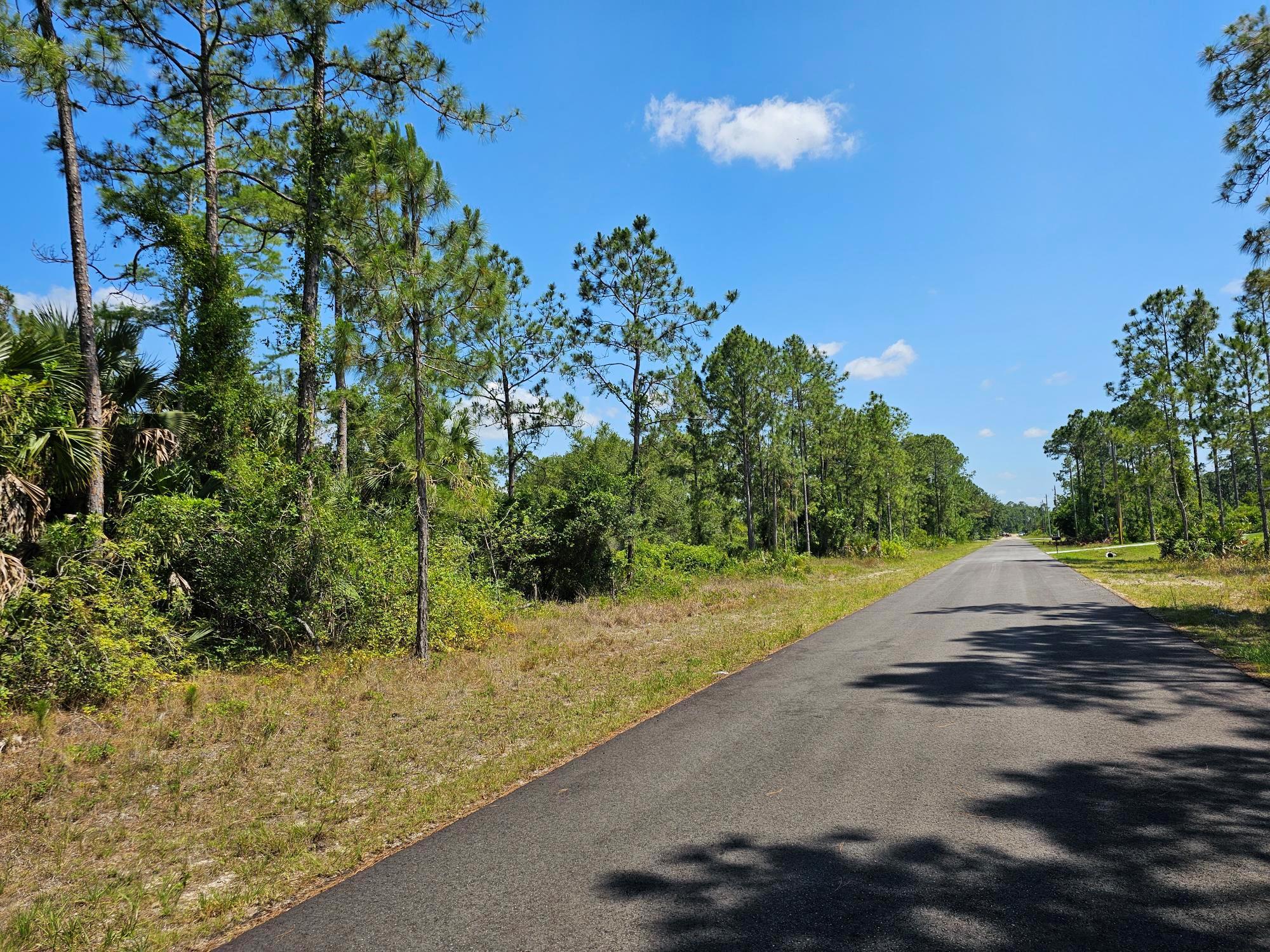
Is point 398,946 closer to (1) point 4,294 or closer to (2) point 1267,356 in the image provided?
(1) point 4,294

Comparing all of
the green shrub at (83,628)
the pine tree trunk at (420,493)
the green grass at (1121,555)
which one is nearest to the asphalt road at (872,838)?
the pine tree trunk at (420,493)

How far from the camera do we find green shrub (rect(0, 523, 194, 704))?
6.91 metres

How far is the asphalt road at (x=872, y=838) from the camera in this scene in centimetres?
296

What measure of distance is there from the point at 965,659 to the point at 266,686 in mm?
9798

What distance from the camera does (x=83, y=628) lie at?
23.7 ft

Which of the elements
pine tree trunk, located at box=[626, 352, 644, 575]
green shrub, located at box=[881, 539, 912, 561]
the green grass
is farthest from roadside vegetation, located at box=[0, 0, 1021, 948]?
green shrub, located at box=[881, 539, 912, 561]

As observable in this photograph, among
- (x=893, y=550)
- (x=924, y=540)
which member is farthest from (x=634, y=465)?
(x=924, y=540)

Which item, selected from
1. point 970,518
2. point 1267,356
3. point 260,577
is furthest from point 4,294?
point 970,518

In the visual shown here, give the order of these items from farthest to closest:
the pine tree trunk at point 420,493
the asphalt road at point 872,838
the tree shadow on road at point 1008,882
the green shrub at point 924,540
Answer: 1. the green shrub at point 924,540
2. the pine tree trunk at point 420,493
3. the asphalt road at point 872,838
4. the tree shadow on road at point 1008,882

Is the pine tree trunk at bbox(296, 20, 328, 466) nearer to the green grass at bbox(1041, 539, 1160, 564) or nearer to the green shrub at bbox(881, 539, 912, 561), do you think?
the green grass at bbox(1041, 539, 1160, 564)

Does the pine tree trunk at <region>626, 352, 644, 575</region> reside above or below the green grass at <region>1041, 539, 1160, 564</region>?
above

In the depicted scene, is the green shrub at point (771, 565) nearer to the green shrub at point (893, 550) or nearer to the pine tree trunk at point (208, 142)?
the green shrub at point (893, 550)

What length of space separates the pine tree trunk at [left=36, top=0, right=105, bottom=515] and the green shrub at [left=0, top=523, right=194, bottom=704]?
0.97 metres

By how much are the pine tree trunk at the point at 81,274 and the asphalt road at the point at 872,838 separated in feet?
26.8
